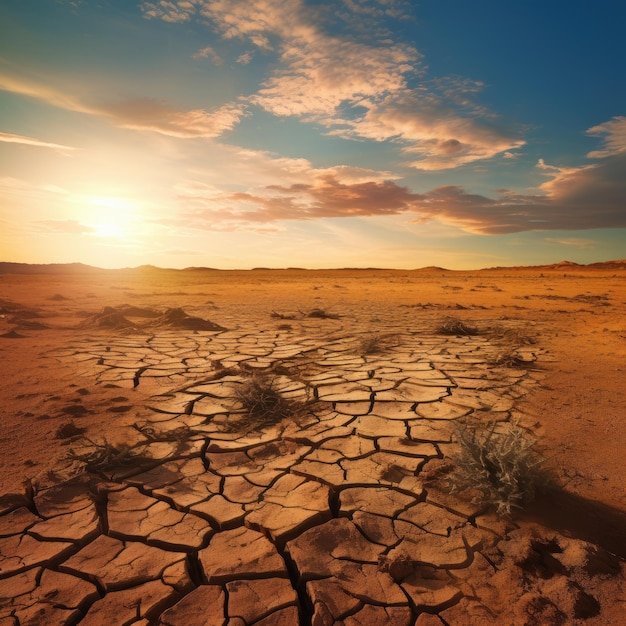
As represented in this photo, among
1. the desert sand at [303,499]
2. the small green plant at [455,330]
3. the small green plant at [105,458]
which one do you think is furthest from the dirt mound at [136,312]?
the small green plant at [105,458]

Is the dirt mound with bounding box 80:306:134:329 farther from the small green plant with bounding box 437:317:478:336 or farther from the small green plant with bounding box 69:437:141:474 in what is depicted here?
the small green plant with bounding box 437:317:478:336

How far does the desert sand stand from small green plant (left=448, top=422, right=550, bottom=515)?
0.07m

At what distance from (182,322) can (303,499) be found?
6004 mm

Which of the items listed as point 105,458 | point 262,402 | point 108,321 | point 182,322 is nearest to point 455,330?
point 262,402

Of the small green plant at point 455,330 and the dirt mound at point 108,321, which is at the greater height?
the small green plant at point 455,330

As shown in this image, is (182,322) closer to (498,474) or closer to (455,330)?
(455,330)

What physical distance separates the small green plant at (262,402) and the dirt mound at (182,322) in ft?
13.5

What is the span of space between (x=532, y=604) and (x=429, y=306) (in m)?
10.2

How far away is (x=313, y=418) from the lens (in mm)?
3285

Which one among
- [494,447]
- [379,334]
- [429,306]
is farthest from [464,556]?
[429,306]

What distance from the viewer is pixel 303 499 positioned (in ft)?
7.34

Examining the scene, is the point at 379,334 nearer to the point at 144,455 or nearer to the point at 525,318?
the point at 525,318

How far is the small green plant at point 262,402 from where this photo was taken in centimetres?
333

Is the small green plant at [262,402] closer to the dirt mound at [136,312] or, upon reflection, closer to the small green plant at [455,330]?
the small green plant at [455,330]
